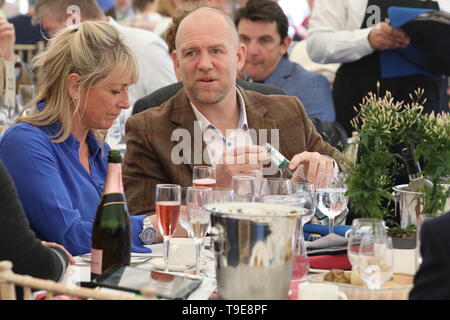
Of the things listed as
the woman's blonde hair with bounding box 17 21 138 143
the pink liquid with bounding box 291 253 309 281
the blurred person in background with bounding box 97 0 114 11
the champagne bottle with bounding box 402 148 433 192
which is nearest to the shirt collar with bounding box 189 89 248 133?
the woman's blonde hair with bounding box 17 21 138 143

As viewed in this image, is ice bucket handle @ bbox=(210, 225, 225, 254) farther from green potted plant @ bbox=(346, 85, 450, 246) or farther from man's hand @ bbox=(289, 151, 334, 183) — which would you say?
man's hand @ bbox=(289, 151, 334, 183)

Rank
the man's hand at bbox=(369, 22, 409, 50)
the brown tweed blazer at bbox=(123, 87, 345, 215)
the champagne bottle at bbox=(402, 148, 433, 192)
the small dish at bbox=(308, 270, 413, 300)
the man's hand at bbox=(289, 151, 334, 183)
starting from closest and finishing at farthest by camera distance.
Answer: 1. the small dish at bbox=(308, 270, 413, 300)
2. the champagne bottle at bbox=(402, 148, 433, 192)
3. the man's hand at bbox=(289, 151, 334, 183)
4. the brown tweed blazer at bbox=(123, 87, 345, 215)
5. the man's hand at bbox=(369, 22, 409, 50)

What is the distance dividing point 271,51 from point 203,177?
2970mm

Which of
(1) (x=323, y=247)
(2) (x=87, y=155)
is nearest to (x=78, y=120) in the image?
(2) (x=87, y=155)

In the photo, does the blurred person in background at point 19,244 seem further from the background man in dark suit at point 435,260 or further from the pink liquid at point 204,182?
the background man in dark suit at point 435,260

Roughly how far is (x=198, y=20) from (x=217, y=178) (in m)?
0.82

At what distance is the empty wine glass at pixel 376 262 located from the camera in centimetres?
171

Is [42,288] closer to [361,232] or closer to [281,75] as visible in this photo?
[361,232]

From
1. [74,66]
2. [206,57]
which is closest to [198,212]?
[74,66]

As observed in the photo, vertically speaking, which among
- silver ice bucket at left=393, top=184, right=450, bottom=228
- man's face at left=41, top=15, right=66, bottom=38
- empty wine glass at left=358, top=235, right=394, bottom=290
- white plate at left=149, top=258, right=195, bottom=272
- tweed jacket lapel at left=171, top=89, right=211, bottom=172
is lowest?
white plate at left=149, top=258, right=195, bottom=272

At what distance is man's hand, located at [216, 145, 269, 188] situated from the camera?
8.29 feet

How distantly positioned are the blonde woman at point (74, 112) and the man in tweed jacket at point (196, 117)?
0.34 m

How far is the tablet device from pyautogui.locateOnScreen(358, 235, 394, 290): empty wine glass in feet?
1.27

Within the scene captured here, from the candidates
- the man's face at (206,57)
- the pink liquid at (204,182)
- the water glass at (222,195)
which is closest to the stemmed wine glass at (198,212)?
the water glass at (222,195)
